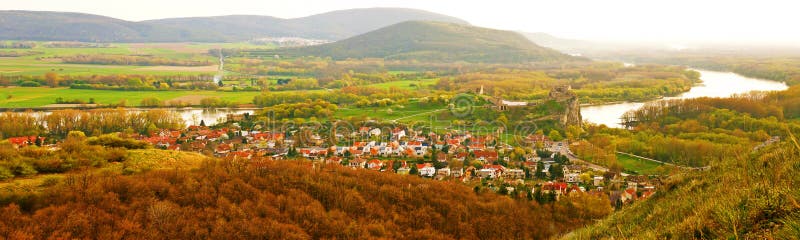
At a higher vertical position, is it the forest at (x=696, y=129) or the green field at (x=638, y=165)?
the forest at (x=696, y=129)

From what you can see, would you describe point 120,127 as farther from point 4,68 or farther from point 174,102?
point 4,68

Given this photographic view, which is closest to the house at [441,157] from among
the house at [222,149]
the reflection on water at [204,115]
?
the house at [222,149]

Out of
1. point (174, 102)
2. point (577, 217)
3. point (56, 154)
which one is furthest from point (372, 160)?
point (174, 102)

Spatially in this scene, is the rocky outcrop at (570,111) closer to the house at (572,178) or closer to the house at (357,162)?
the house at (572,178)

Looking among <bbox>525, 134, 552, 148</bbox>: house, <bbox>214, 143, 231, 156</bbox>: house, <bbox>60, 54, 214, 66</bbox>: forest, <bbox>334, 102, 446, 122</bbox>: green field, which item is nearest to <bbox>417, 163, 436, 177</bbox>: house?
<bbox>525, 134, 552, 148</bbox>: house

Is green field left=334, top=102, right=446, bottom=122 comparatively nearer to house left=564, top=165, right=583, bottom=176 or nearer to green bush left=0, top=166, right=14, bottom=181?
house left=564, top=165, right=583, bottom=176
